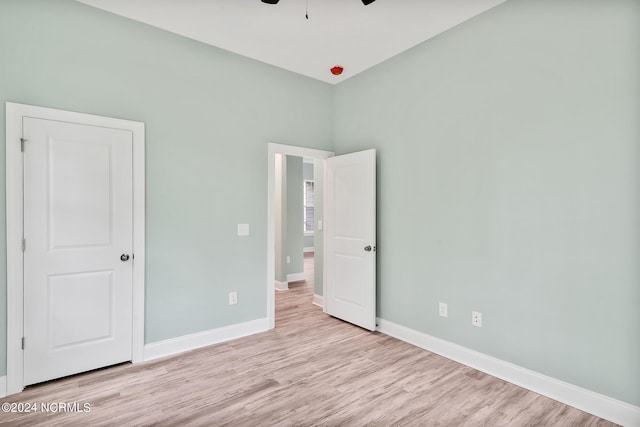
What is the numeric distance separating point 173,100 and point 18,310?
210cm

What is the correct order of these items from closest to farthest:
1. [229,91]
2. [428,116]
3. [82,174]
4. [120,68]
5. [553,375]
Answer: [553,375] → [82,174] → [120,68] → [428,116] → [229,91]

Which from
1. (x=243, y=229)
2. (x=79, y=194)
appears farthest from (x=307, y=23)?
(x=79, y=194)

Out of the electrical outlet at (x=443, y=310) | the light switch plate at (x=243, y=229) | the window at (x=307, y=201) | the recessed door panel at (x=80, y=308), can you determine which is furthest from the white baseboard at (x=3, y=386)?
the window at (x=307, y=201)

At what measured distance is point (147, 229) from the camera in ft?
9.53

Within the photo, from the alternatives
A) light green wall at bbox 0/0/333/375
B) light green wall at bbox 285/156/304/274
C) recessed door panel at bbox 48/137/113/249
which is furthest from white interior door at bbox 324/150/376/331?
recessed door panel at bbox 48/137/113/249

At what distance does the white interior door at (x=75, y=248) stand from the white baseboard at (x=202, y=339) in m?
0.22

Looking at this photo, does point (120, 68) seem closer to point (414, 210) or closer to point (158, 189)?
point (158, 189)

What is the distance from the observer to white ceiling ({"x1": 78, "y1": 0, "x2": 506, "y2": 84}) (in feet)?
8.61

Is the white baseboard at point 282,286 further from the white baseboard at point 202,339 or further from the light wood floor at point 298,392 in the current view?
the light wood floor at point 298,392

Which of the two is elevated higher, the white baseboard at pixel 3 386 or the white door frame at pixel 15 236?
the white door frame at pixel 15 236

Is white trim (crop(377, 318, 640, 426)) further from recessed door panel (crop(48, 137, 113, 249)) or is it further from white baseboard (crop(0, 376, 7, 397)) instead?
white baseboard (crop(0, 376, 7, 397))

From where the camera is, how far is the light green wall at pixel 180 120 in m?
2.46

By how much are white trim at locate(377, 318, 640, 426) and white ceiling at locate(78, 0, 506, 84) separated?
294 centimetres

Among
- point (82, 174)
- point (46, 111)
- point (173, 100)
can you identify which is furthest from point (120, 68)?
point (82, 174)
